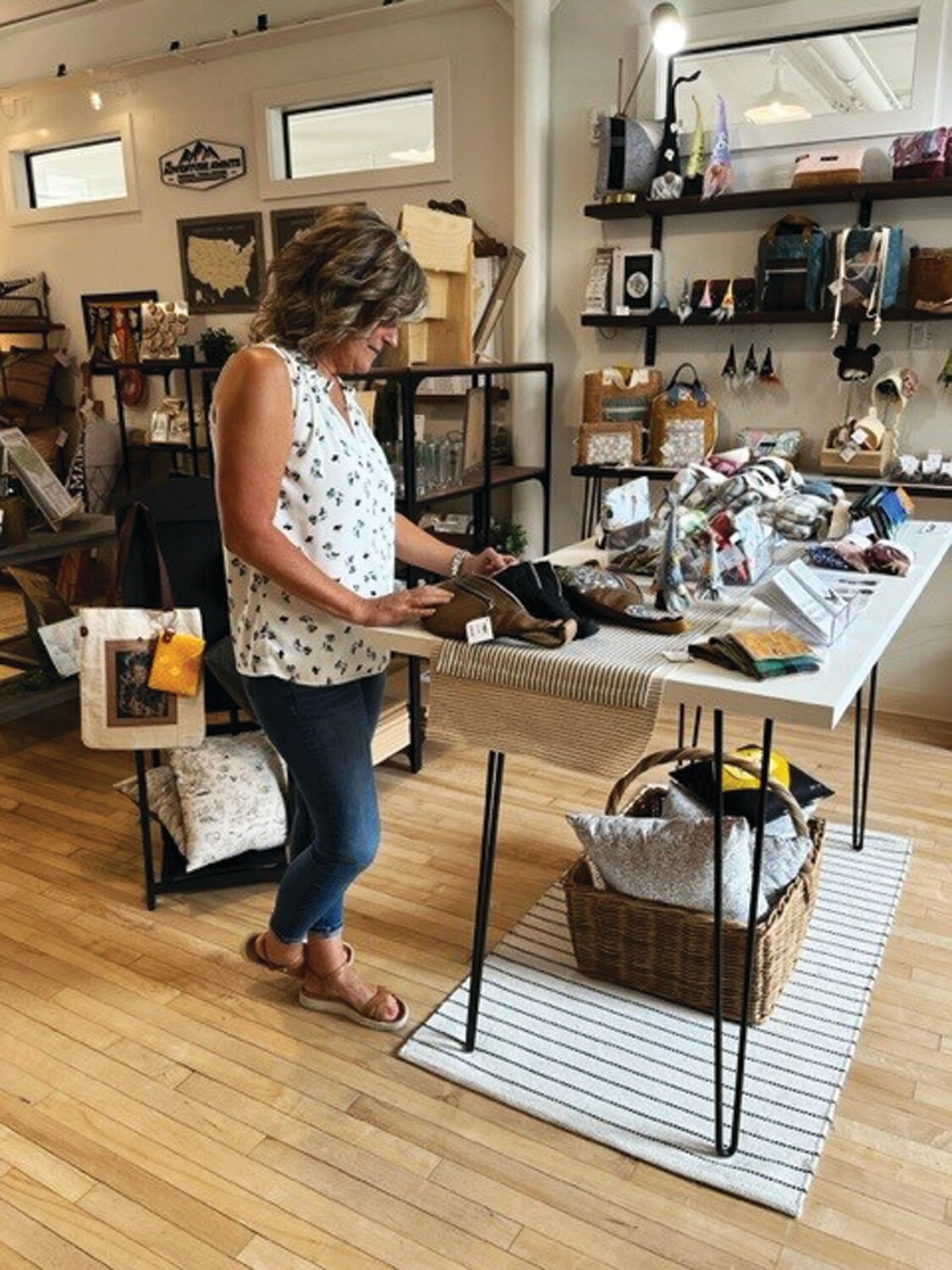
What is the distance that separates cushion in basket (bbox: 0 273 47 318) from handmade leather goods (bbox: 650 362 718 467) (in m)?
3.37

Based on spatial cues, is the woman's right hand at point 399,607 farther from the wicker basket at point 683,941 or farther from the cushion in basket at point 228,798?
the cushion in basket at point 228,798

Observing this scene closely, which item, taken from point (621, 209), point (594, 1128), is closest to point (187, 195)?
point (621, 209)

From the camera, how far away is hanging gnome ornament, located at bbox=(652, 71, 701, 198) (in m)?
3.25

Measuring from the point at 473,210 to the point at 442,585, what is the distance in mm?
2689

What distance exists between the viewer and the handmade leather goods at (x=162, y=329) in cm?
445

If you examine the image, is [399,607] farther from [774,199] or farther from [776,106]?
[776,106]

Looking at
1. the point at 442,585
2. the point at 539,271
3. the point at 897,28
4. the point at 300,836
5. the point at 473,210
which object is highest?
the point at 897,28

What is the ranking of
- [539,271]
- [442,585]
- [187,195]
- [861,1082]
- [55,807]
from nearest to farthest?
[442,585] < [861,1082] < [55,807] < [539,271] < [187,195]

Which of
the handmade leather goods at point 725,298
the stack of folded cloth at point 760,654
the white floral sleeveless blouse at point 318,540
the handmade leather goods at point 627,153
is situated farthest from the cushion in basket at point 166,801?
the handmade leather goods at point 627,153

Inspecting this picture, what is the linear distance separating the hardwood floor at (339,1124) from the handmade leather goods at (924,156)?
1950 millimetres

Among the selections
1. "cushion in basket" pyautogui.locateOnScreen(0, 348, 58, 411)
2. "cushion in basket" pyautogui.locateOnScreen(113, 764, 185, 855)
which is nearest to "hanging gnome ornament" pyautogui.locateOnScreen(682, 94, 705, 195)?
"cushion in basket" pyautogui.locateOnScreen(113, 764, 185, 855)

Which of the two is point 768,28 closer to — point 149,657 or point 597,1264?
point 149,657

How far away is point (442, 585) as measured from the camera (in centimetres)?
156

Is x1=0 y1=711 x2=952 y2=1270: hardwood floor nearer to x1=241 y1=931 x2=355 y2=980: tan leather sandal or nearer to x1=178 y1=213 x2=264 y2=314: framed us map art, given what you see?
x1=241 y1=931 x2=355 y2=980: tan leather sandal
